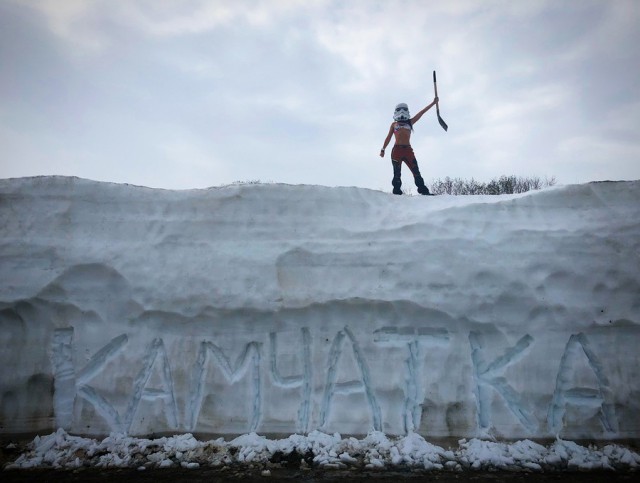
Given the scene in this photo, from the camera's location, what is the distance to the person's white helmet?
6094mm

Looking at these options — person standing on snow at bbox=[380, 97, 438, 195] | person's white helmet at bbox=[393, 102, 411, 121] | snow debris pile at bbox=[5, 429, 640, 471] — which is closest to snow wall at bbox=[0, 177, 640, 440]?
snow debris pile at bbox=[5, 429, 640, 471]

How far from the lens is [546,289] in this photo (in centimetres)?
409

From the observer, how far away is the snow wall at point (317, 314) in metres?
3.85

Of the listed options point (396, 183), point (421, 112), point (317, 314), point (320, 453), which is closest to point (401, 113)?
point (421, 112)

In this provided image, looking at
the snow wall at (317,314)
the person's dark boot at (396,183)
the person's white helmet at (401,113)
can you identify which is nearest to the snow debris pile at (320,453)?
the snow wall at (317,314)

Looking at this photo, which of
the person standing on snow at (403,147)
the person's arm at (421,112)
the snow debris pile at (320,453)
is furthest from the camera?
the person's arm at (421,112)

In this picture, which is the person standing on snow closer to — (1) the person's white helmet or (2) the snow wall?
(1) the person's white helmet

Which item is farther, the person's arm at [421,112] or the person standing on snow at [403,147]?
the person's arm at [421,112]

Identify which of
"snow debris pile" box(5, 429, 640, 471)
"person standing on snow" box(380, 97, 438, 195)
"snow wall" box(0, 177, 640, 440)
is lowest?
"snow debris pile" box(5, 429, 640, 471)

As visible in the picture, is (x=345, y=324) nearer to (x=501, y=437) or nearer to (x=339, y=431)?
(x=339, y=431)

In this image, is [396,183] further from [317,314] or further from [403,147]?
[317,314]

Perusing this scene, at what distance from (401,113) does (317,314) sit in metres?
3.37

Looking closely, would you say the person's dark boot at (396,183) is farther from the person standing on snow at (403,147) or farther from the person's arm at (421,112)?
the person's arm at (421,112)

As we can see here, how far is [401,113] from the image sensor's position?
20.1 ft
